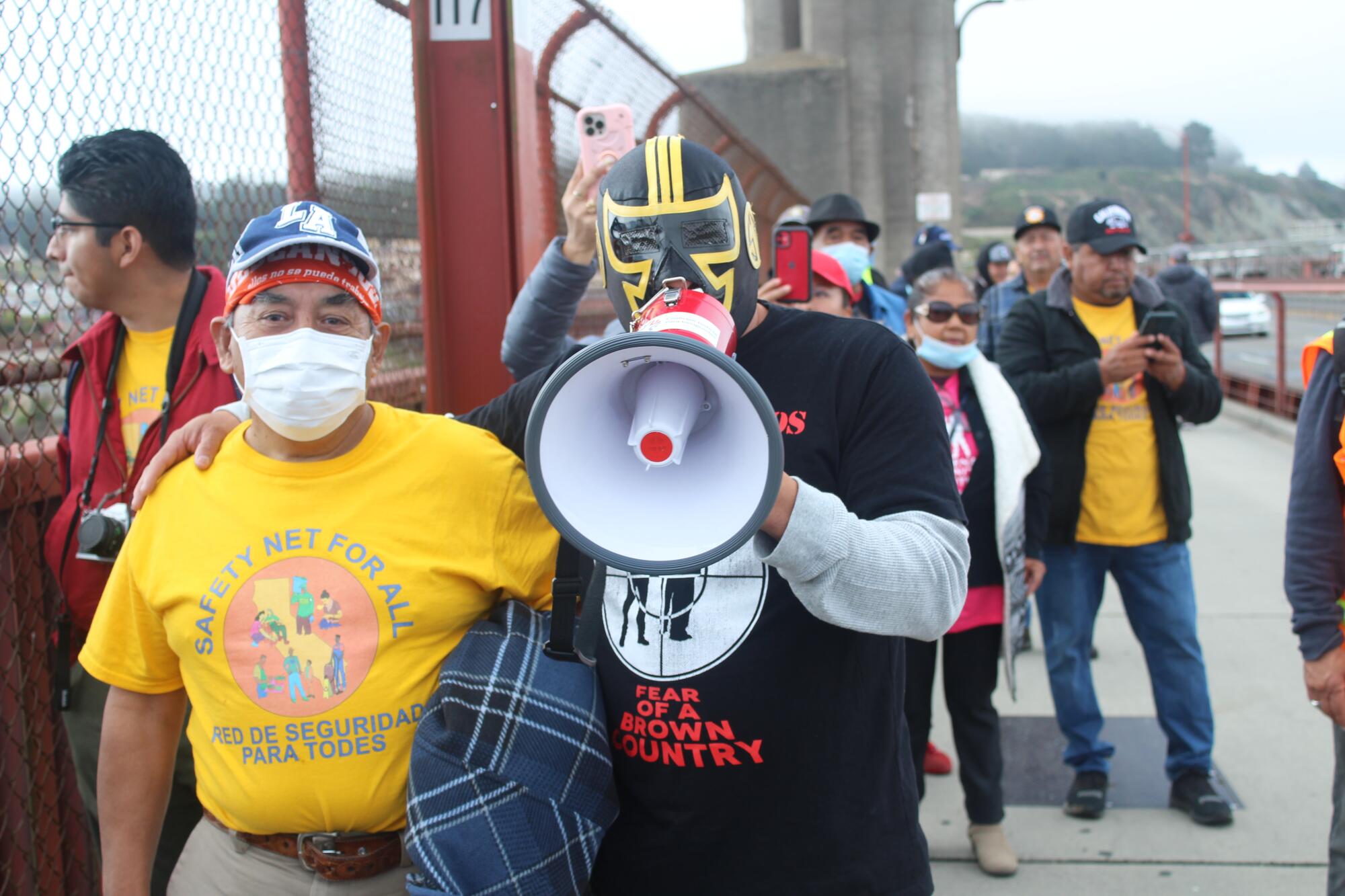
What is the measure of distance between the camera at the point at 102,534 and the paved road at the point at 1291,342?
1054cm

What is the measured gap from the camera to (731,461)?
1494 mm

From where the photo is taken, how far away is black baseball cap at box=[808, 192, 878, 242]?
5.39 metres

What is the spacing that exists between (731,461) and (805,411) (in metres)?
0.28

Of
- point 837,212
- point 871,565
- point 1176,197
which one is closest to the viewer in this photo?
point 871,565

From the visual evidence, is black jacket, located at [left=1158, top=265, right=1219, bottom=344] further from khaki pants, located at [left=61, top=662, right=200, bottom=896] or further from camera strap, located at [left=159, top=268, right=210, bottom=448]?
khaki pants, located at [left=61, top=662, right=200, bottom=896]

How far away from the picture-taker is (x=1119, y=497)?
403cm

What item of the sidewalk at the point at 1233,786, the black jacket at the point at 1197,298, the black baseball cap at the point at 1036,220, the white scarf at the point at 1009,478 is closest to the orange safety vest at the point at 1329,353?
the white scarf at the point at 1009,478

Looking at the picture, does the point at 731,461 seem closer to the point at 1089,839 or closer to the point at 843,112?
the point at 1089,839

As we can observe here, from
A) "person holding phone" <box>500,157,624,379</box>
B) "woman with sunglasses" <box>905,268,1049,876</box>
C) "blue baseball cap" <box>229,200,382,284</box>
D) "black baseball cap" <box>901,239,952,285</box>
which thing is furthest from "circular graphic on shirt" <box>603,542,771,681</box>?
"black baseball cap" <box>901,239,952,285</box>

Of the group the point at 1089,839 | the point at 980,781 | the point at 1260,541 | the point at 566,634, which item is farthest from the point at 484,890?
the point at 1260,541

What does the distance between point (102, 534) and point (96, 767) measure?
0.64 meters

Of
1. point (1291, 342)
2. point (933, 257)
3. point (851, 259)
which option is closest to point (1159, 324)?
point (933, 257)

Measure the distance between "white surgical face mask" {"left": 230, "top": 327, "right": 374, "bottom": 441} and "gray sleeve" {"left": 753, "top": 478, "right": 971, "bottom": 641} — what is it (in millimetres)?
830

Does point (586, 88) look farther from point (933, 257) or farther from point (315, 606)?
point (315, 606)
